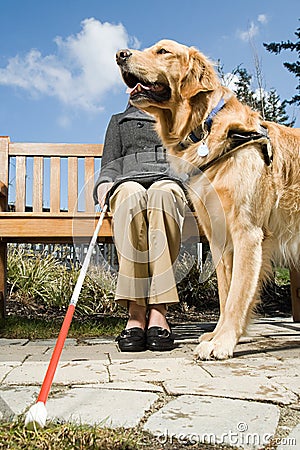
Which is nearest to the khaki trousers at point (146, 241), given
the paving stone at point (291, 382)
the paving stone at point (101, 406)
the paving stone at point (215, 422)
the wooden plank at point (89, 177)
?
the paving stone at point (291, 382)

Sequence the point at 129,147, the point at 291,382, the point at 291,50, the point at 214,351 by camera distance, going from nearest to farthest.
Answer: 1. the point at 291,382
2. the point at 214,351
3. the point at 129,147
4. the point at 291,50

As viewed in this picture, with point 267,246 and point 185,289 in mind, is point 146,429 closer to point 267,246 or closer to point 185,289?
point 267,246

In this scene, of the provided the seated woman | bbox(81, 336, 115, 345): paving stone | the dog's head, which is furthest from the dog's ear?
bbox(81, 336, 115, 345): paving stone

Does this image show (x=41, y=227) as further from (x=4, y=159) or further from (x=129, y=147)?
(x=4, y=159)

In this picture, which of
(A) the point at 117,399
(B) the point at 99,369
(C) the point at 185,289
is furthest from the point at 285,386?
(C) the point at 185,289

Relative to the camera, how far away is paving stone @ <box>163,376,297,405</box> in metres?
1.61

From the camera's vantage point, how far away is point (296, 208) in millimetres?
2771

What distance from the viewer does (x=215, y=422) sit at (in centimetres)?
134

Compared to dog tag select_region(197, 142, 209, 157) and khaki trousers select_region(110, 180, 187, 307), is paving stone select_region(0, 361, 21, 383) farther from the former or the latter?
dog tag select_region(197, 142, 209, 157)

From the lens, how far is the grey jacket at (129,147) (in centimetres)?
317

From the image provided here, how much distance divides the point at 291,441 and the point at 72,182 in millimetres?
3055

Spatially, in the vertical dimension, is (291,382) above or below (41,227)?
below

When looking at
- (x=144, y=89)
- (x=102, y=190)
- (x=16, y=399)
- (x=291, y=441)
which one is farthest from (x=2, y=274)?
(x=291, y=441)

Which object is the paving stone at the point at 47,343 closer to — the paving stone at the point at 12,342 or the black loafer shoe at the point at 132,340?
the paving stone at the point at 12,342
